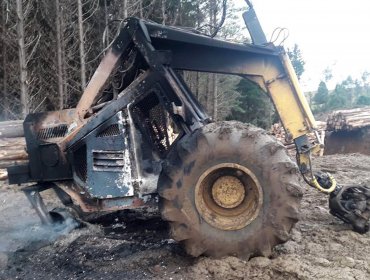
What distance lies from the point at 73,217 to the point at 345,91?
133 feet

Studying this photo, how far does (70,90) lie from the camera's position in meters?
21.1

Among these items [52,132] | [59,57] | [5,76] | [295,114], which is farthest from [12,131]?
[5,76]

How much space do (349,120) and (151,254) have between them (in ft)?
32.2

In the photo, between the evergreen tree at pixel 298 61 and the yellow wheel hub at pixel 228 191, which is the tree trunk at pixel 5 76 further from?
the evergreen tree at pixel 298 61

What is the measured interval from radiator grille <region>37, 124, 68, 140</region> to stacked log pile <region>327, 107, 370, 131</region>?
9.65m

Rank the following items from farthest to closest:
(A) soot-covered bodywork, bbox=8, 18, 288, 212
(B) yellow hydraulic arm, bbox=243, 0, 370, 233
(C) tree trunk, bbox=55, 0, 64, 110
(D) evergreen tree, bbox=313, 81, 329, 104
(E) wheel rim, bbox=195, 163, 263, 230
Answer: (D) evergreen tree, bbox=313, 81, 329, 104, (C) tree trunk, bbox=55, 0, 64, 110, (B) yellow hydraulic arm, bbox=243, 0, 370, 233, (A) soot-covered bodywork, bbox=8, 18, 288, 212, (E) wheel rim, bbox=195, 163, 263, 230

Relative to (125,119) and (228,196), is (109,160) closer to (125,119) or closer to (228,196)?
(125,119)

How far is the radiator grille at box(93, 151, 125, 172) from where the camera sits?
4996mm

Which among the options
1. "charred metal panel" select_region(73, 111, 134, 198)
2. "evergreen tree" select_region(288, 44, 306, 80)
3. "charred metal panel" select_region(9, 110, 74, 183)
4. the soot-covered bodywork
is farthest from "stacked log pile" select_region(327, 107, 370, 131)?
"evergreen tree" select_region(288, 44, 306, 80)

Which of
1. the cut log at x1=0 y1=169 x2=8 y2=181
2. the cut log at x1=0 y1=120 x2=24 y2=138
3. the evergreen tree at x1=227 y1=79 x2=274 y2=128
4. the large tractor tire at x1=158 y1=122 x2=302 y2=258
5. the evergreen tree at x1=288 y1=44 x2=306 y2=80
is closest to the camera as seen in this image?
the large tractor tire at x1=158 y1=122 x2=302 y2=258

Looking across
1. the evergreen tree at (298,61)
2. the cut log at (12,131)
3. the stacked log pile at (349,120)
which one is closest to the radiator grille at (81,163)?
the cut log at (12,131)

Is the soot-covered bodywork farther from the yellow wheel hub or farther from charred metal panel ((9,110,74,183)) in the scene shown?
the yellow wheel hub

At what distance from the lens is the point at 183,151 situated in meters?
A: 4.45

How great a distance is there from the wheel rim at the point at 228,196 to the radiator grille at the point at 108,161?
3.44 ft
